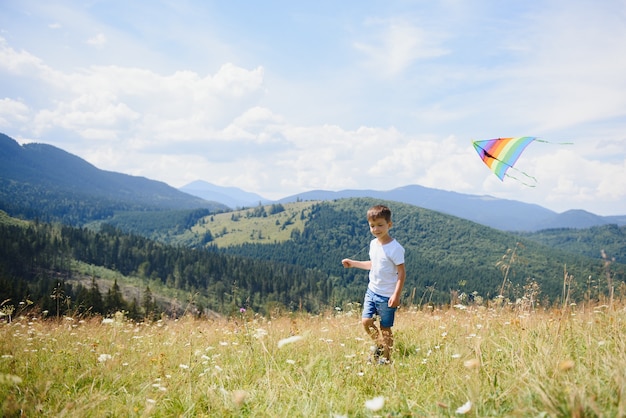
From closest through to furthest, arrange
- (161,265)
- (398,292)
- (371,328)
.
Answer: (398,292) → (371,328) → (161,265)

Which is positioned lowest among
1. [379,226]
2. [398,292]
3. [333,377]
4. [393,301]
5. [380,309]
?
[333,377]

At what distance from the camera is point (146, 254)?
148m

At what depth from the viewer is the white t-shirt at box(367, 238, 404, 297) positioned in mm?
4949

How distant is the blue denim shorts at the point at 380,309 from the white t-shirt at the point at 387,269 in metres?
0.07

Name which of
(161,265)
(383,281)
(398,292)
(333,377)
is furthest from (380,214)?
(161,265)

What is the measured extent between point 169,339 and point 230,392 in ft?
10.6

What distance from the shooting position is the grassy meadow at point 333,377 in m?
2.61

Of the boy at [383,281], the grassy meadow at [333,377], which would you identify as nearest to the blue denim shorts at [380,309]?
the boy at [383,281]

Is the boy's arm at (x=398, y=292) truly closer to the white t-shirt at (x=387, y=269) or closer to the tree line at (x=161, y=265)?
the white t-shirt at (x=387, y=269)

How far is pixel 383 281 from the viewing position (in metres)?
5.01

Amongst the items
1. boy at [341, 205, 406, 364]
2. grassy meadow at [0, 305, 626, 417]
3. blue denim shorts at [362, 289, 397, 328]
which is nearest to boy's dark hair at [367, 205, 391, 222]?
boy at [341, 205, 406, 364]

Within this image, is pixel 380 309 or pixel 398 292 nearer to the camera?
pixel 398 292

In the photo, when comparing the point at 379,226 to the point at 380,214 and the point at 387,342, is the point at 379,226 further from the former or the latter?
the point at 387,342

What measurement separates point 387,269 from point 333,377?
5.57ft
